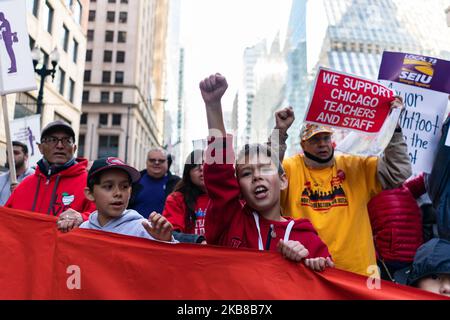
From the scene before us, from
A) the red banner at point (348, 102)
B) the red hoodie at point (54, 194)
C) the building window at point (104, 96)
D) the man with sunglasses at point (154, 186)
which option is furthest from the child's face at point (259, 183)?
the building window at point (104, 96)

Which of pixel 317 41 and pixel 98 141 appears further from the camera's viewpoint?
pixel 317 41

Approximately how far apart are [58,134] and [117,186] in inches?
Result: 46.1

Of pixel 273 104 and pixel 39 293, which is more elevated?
pixel 273 104

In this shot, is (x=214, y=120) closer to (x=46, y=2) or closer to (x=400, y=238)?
(x=400, y=238)

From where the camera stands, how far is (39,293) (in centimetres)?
242

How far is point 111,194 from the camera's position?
2793 millimetres

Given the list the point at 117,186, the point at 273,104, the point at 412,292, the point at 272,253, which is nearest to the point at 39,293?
the point at 117,186

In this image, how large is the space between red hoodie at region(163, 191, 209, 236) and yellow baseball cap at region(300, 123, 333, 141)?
1.24m

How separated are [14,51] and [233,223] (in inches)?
128

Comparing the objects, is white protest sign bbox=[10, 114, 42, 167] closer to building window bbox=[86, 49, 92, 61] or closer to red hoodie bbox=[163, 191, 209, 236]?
red hoodie bbox=[163, 191, 209, 236]

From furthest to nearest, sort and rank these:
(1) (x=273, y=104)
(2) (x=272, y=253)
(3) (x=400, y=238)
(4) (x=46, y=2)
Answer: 1. (1) (x=273, y=104)
2. (4) (x=46, y=2)
3. (3) (x=400, y=238)
4. (2) (x=272, y=253)

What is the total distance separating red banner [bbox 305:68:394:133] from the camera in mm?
3373

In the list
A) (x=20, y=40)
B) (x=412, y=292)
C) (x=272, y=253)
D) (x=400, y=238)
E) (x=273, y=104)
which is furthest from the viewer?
(x=273, y=104)

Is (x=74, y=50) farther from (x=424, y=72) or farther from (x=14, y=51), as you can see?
(x=424, y=72)
